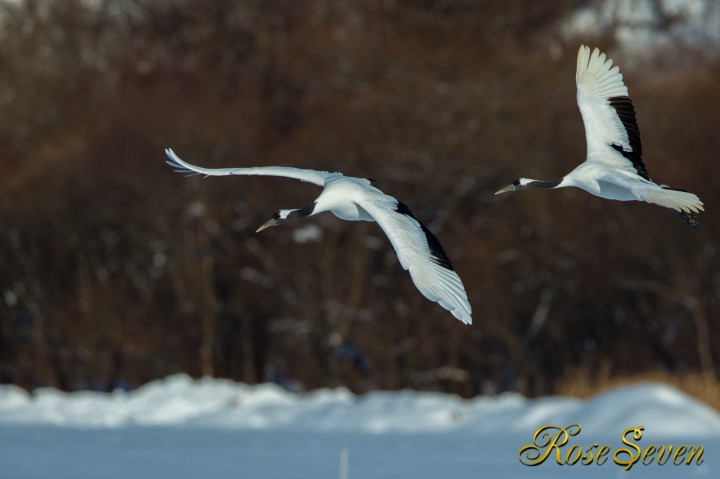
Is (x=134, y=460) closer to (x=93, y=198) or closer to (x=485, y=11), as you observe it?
(x=93, y=198)

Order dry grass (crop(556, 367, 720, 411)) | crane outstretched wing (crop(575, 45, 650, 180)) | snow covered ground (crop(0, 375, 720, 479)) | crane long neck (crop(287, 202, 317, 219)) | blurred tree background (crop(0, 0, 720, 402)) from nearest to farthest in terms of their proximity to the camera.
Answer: crane long neck (crop(287, 202, 317, 219)), crane outstretched wing (crop(575, 45, 650, 180)), snow covered ground (crop(0, 375, 720, 479)), dry grass (crop(556, 367, 720, 411)), blurred tree background (crop(0, 0, 720, 402))

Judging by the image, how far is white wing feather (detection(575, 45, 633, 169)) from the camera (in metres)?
10.2

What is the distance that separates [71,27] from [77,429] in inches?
689

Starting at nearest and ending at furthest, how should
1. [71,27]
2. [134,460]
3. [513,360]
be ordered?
[134,460] < [513,360] < [71,27]

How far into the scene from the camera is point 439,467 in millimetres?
14852

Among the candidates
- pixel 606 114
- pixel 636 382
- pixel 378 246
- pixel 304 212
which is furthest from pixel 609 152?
pixel 378 246

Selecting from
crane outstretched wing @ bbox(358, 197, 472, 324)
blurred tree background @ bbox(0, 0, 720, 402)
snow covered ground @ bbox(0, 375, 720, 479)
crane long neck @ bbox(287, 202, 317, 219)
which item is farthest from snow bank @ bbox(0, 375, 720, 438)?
crane outstretched wing @ bbox(358, 197, 472, 324)

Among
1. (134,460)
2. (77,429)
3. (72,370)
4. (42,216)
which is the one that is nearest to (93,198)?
(42,216)

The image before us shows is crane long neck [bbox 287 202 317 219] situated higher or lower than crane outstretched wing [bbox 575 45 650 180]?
lower

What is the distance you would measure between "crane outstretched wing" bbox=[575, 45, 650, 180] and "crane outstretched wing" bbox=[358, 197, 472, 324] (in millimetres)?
1421

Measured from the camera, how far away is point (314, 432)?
62.7 feet

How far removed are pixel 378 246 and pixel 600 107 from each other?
1375 centimetres

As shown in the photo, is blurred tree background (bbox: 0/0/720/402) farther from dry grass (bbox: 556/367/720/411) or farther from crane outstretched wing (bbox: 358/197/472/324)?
crane outstretched wing (bbox: 358/197/472/324)

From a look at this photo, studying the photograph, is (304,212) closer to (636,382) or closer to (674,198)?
(674,198)
